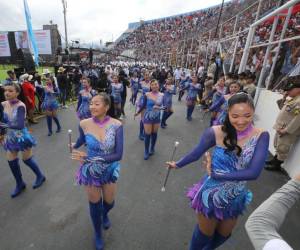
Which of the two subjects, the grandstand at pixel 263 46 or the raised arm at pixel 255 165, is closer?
the raised arm at pixel 255 165

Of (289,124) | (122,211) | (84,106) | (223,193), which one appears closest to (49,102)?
(84,106)

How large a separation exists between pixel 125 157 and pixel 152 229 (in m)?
2.35

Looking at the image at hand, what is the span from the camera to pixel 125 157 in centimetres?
513

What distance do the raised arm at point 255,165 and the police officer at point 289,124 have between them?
289 centimetres

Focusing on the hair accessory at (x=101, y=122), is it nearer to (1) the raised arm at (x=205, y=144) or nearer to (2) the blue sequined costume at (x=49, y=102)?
(1) the raised arm at (x=205, y=144)

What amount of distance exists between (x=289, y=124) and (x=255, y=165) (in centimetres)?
306

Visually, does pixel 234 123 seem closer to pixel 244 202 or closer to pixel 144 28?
pixel 244 202

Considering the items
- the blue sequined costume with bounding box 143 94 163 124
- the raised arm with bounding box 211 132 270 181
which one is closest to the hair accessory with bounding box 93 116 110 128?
the raised arm with bounding box 211 132 270 181

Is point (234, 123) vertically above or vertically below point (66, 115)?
above

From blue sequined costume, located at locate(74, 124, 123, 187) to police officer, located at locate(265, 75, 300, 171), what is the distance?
357 centimetres

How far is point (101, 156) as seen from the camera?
245cm

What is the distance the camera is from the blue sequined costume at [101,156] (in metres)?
2.45

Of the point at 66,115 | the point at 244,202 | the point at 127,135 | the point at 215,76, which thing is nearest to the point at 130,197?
the point at 244,202

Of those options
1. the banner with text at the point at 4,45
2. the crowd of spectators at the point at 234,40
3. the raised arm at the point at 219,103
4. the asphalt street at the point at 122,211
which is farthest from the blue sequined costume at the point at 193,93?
the banner with text at the point at 4,45
